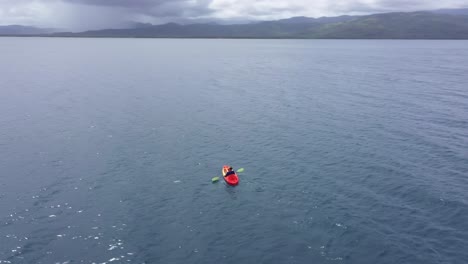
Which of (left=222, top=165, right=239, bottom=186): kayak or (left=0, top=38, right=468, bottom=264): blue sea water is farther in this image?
(left=222, top=165, right=239, bottom=186): kayak

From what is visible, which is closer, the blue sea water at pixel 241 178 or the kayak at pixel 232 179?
the blue sea water at pixel 241 178

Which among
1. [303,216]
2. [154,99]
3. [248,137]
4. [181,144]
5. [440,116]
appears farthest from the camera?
[154,99]

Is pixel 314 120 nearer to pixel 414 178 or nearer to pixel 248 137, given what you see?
pixel 248 137

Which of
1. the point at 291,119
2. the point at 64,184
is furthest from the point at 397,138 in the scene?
the point at 64,184

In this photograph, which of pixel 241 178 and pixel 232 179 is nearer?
pixel 232 179

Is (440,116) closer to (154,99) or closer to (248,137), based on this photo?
(248,137)

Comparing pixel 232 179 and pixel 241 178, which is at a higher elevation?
pixel 232 179

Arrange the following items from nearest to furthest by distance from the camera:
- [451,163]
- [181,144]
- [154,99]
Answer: [451,163], [181,144], [154,99]

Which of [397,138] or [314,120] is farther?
[314,120]
